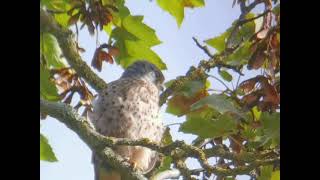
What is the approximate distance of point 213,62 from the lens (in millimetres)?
2332

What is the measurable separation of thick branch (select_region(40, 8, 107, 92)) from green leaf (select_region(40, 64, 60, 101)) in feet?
0.56

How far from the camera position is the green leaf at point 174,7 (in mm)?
1878

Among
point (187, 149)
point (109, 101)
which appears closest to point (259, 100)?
point (187, 149)

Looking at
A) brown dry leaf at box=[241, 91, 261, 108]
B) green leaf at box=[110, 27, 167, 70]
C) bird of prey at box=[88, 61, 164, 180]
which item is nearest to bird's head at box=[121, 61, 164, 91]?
bird of prey at box=[88, 61, 164, 180]

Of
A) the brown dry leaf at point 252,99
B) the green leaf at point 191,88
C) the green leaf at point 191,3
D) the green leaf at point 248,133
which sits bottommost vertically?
the green leaf at point 248,133

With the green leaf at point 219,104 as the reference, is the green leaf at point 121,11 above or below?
above

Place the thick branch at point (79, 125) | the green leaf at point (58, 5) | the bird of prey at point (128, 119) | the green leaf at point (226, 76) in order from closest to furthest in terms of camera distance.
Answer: the thick branch at point (79, 125), the green leaf at point (58, 5), the green leaf at point (226, 76), the bird of prey at point (128, 119)

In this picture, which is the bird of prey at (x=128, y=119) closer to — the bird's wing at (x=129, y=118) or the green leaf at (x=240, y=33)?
the bird's wing at (x=129, y=118)

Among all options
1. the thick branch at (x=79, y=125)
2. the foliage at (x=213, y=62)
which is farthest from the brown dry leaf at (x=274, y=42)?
the thick branch at (x=79, y=125)
